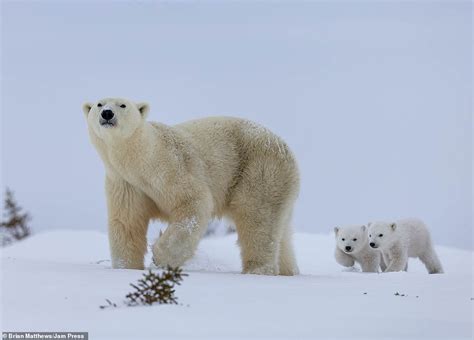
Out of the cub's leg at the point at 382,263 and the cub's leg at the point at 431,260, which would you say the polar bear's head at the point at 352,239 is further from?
the cub's leg at the point at 431,260

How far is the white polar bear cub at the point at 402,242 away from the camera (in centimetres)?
1105

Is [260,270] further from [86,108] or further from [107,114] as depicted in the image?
[86,108]

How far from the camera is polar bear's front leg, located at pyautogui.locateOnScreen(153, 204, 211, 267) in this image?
726 cm

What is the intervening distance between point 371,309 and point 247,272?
3.00 meters

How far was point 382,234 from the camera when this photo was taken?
11.1 meters

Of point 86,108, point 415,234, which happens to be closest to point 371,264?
point 415,234

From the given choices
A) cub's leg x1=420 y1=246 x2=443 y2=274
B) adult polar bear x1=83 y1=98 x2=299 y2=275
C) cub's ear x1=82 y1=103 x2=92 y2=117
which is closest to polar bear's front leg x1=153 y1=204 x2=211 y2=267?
adult polar bear x1=83 y1=98 x2=299 y2=275

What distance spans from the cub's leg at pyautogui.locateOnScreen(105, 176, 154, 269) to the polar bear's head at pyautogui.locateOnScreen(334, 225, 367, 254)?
4.09 m

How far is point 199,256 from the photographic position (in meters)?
9.26

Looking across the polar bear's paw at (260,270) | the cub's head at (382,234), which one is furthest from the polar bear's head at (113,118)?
the cub's head at (382,234)

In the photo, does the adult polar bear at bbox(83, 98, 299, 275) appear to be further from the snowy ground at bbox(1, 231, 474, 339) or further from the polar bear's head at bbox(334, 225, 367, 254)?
the polar bear's head at bbox(334, 225, 367, 254)

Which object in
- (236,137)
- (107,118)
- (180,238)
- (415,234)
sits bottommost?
(415,234)

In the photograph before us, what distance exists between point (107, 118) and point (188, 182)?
3.22ft

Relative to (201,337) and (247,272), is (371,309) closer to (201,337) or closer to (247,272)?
(201,337)
